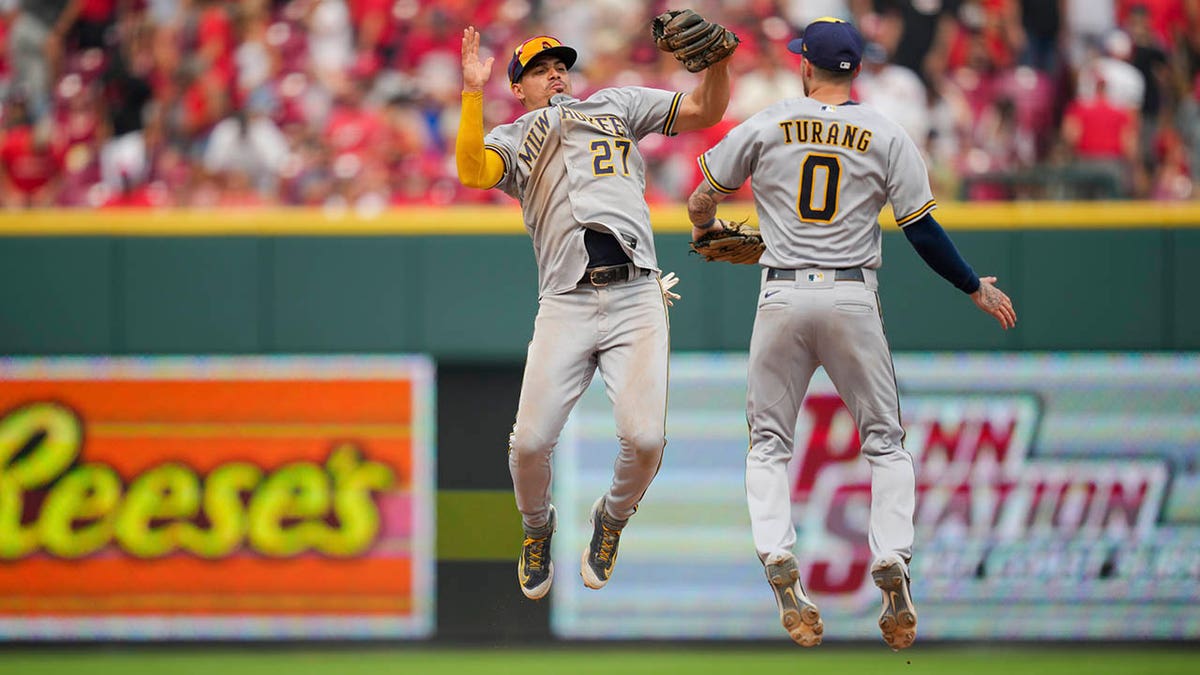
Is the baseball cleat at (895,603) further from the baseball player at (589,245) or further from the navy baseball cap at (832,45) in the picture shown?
the navy baseball cap at (832,45)

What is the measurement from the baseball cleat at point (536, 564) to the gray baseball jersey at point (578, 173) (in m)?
1.08

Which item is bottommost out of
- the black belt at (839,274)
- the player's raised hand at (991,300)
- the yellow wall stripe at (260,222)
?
the yellow wall stripe at (260,222)

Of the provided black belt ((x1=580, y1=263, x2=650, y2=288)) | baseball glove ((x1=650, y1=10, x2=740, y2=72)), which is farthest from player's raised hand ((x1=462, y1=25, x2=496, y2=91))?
black belt ((x1=580, y1=263, x2=650, y2=288))

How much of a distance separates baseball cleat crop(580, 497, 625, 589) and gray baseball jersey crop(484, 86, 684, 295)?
103cm

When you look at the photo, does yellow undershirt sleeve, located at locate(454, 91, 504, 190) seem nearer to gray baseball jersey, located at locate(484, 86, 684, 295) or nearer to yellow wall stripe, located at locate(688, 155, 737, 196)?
gray baseball jersey, located at locate(484, 86, 684, 295)

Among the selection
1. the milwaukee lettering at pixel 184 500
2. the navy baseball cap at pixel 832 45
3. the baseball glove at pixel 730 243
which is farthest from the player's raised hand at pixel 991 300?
the milwaukee lettering at pixel 184 500

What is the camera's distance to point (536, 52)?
6.45 metres

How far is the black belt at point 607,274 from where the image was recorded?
6398 mm

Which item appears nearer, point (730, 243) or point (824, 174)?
point (824, 174)

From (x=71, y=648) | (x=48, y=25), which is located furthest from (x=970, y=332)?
(x=48, y=25)

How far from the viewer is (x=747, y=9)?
12.1m

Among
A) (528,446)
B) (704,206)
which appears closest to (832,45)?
(704,206)

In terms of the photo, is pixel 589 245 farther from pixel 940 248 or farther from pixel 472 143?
pixel 940 248

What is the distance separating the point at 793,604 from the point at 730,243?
1419mm
